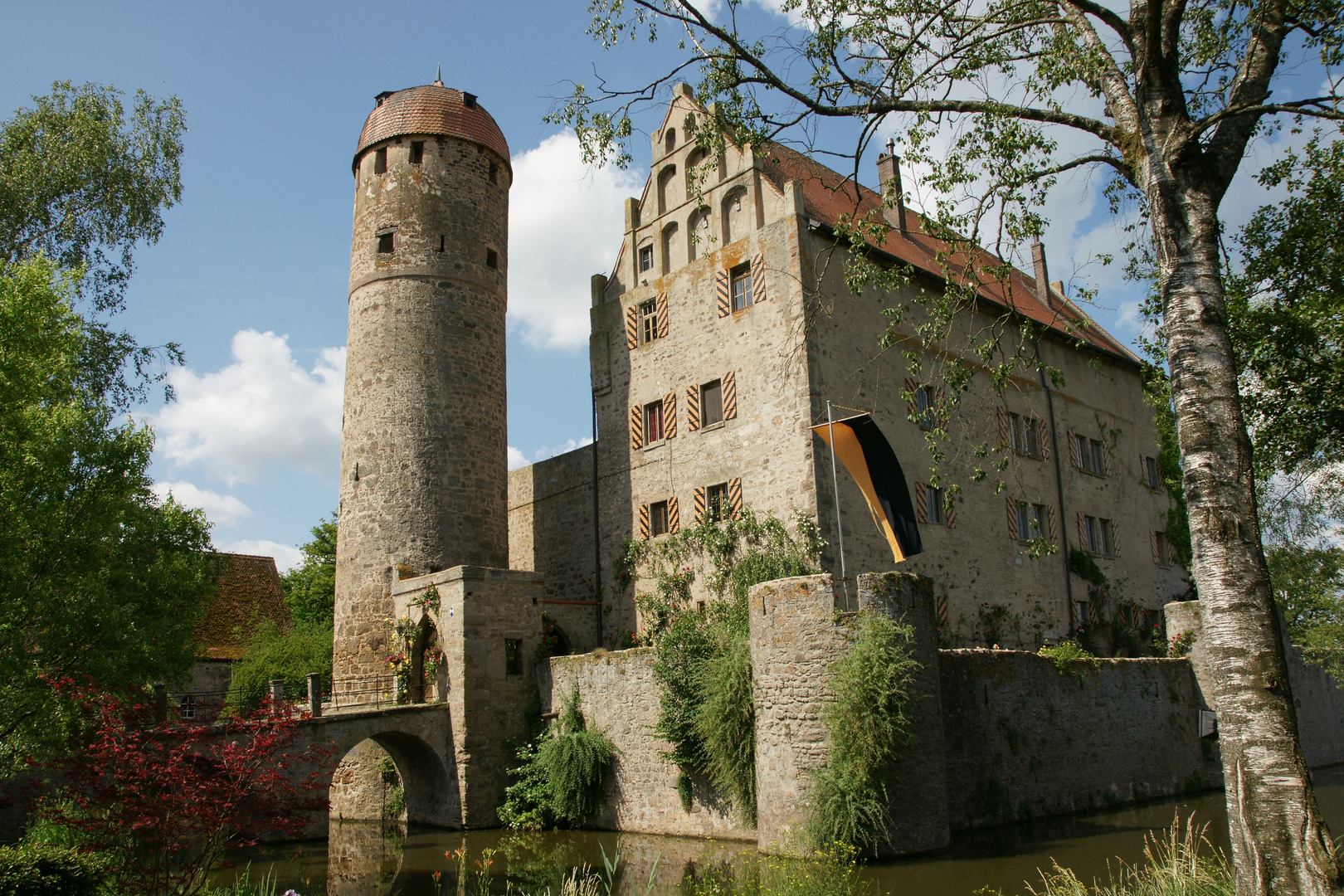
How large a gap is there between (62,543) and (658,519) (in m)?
11.4

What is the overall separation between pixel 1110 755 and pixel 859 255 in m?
13.2

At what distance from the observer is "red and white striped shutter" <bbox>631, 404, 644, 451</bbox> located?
22016mm

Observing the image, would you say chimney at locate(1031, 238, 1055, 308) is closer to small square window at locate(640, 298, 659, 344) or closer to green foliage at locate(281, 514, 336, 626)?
small square window at locate(640, 298, 659, 344)

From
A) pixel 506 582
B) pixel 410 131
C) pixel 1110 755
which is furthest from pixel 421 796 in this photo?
pixel 410 131

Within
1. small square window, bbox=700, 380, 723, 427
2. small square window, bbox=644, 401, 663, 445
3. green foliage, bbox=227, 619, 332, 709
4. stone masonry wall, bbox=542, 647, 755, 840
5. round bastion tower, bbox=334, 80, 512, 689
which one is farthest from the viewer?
green foliage, bbox=227, 619, 332, 709

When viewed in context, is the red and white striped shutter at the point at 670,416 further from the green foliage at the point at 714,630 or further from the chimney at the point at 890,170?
the chimney at the point at 890,170

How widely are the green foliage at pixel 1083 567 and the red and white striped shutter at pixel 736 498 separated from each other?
968cm

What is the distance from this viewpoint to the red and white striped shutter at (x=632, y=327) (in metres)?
22.7

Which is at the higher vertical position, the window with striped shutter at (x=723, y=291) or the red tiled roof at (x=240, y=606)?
the window with striped shutter at (x=723, y=291)

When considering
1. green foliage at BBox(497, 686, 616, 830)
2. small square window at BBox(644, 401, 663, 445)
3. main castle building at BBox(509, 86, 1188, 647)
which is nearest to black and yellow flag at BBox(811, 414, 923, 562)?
main castle building at BBox(509, 86, 1188, 647)

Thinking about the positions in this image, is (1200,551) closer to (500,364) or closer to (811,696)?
(811,696)

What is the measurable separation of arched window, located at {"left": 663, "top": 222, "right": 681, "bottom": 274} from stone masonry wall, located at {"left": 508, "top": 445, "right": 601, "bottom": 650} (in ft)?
15.6

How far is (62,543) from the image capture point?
13.2 metres

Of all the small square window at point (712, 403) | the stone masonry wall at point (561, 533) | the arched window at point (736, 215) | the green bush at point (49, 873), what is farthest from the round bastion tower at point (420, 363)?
the green bush at point (49, 873)
